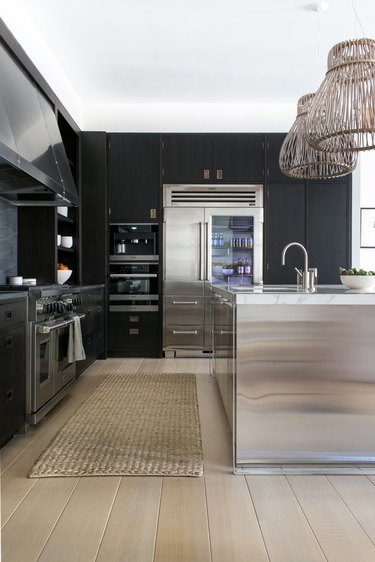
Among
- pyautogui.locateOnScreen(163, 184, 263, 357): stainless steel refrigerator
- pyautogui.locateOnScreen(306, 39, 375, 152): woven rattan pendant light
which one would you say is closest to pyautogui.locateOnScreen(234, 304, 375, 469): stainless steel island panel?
pyautogui.locateOnScreen(306, 39, 375, 152): woven rattan pendant light

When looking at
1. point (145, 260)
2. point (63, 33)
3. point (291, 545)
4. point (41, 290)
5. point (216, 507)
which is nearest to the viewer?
point (291, 545)

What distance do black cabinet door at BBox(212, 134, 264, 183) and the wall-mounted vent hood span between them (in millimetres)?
1952

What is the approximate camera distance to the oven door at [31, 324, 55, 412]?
9.43ft

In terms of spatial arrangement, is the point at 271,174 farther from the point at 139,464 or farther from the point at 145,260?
the point at 139,464

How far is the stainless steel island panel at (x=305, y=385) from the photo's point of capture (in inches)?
90.6

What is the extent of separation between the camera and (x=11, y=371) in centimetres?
259

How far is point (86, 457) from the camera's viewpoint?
2.44m

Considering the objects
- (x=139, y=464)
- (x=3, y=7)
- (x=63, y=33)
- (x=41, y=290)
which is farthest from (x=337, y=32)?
(x=139, y=464)

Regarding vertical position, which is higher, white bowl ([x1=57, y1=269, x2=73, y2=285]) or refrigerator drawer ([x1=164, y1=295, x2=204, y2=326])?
white bowl ([x1=57, y1=269, x2=73, y2=285])

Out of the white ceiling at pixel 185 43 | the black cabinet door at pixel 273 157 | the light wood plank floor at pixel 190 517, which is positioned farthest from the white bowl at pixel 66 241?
the light wood plank floor at pixel 190 517

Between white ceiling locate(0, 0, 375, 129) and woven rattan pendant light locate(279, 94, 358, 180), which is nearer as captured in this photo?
woven rattan pendant light locate(279, 94, 358, 180)

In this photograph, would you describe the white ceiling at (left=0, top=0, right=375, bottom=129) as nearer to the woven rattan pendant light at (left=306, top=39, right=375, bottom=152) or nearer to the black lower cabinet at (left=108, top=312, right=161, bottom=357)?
the woven rattan pendant light at (left=306, top=39, right=375, bottom=152)

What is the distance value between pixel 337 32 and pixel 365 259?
3024mm

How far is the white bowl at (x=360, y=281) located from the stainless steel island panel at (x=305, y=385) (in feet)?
1.08
